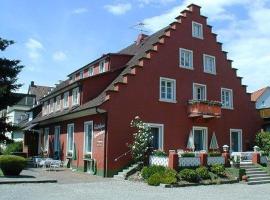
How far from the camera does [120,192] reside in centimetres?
1714

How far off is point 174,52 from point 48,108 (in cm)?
1494

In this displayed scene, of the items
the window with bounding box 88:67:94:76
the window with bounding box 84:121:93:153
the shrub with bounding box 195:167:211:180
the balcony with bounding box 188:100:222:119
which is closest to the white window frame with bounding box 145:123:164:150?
the balcony with bounding box 188:100:222:119

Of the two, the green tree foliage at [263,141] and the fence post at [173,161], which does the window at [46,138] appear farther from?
the green tree foliage at [263,141]

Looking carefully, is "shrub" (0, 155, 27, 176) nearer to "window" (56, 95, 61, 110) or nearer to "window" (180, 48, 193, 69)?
"window" (56, 95, 61, 110)

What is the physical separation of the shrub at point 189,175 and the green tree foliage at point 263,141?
9.62 meters

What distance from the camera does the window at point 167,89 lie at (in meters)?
27.6

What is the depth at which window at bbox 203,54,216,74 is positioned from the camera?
3072cm

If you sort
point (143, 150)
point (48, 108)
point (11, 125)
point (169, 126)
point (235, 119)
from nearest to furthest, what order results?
point (143, 150) → point (169, 126) → point (235, 119) → point (11, 125) → point (48, 108)

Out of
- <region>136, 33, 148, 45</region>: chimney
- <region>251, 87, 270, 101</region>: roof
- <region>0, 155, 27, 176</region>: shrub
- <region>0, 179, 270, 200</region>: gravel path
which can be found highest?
<region>136, 33, 148, 45</region>: chimney

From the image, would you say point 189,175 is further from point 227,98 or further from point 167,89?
point 227,98

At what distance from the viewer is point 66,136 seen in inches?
1227

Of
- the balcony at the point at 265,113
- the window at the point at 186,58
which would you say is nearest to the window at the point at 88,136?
the window at the point at 186,58

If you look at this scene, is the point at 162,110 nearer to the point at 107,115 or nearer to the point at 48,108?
the point at 107,115

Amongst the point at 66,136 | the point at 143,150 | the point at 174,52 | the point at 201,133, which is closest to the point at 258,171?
the point at 201,133
